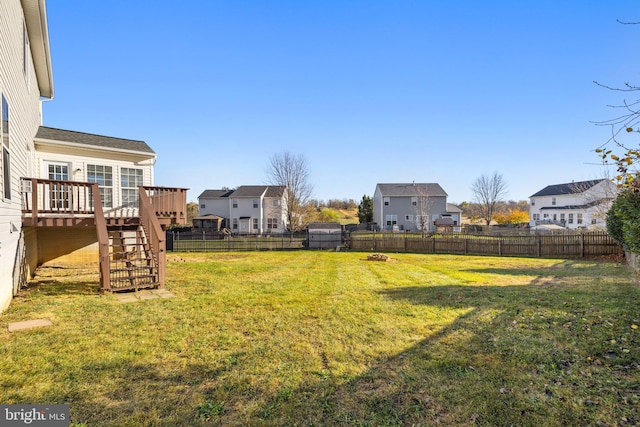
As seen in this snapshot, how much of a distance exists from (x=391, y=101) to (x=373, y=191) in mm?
31180

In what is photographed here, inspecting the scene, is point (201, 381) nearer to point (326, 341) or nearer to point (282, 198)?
point (326, 341)

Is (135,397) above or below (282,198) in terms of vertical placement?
below

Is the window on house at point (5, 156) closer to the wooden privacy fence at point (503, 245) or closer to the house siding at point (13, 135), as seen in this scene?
the house siding at point (13, 135)

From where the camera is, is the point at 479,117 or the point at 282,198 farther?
the point at 282,198

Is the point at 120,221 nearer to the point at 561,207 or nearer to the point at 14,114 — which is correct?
the point at 14,114

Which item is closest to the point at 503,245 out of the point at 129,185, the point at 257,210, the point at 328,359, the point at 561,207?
the point at 328,359

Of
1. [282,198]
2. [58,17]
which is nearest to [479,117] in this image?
[58,17]

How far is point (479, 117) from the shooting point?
63.0 feet

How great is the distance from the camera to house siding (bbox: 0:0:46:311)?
5.65 metres

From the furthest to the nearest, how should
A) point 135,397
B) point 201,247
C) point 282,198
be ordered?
1. point 282,198
2. point 201,247
3. point 135,397

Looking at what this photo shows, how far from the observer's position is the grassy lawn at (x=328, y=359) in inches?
111
